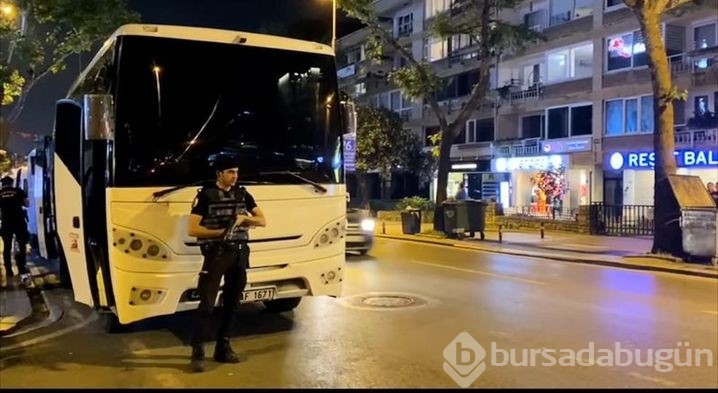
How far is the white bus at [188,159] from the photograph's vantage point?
7.07 meters

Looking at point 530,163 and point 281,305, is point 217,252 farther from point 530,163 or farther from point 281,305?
point 530,163

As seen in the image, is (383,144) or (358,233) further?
(383,144)

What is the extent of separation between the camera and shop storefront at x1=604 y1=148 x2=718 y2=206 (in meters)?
26.7

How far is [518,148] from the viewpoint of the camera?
36.5 meters

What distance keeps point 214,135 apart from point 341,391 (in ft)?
10.3

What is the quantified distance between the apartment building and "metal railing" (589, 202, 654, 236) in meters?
4.92

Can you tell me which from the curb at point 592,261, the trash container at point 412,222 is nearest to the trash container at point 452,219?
the curb at point 592,261

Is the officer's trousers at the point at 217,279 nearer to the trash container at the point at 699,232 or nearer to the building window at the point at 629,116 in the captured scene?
the trash container at the point at 699,232

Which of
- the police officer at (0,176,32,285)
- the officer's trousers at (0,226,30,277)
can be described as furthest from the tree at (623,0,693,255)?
the officer's trousers at (0,226,30,277)

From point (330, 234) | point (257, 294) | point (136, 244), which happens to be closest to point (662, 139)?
point (330, 234)

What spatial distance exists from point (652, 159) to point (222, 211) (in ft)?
83.1

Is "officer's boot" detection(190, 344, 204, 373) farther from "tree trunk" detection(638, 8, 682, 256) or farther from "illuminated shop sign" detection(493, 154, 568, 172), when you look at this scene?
"illuminated shop sign" detection(493, 154, 568, 172)

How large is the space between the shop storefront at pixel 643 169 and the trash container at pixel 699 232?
12721 millimetres

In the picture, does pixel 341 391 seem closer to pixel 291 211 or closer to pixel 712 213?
pixel 291 211
